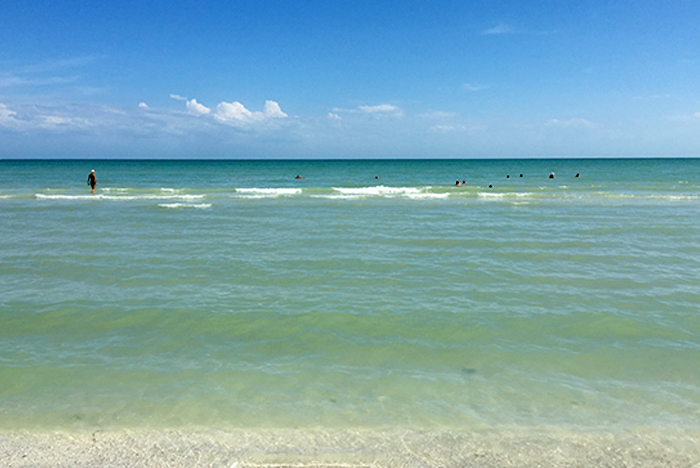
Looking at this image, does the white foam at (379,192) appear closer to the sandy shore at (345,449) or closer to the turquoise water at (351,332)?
the turquoise water at (351,332)

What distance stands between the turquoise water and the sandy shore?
0.23m

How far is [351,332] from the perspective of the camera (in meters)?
7.31

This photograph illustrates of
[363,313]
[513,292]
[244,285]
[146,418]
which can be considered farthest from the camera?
[244,285]

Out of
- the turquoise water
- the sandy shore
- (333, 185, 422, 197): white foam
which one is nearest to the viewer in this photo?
the sandy shore

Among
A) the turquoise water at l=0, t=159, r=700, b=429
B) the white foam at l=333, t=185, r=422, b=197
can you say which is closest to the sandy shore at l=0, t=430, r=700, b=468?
the turquoise water at l=0, t=159, r=700, b=429

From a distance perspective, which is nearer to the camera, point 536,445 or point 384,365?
point 536,445

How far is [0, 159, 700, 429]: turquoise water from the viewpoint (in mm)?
5223

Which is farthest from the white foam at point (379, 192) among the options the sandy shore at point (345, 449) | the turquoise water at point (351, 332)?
the sandy shore at point (345, 449)

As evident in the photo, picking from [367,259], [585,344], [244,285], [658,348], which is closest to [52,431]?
[244,285]

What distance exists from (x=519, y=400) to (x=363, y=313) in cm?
323

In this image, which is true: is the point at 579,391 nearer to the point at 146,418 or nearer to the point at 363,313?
the point at 363,313

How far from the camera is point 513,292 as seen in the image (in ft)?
30.5

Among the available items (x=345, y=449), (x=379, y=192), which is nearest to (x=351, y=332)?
(x=345, y=449)

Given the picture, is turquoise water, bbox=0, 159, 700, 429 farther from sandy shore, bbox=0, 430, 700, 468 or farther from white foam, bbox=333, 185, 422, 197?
white foam, bbox=333, 185, 422, 197
